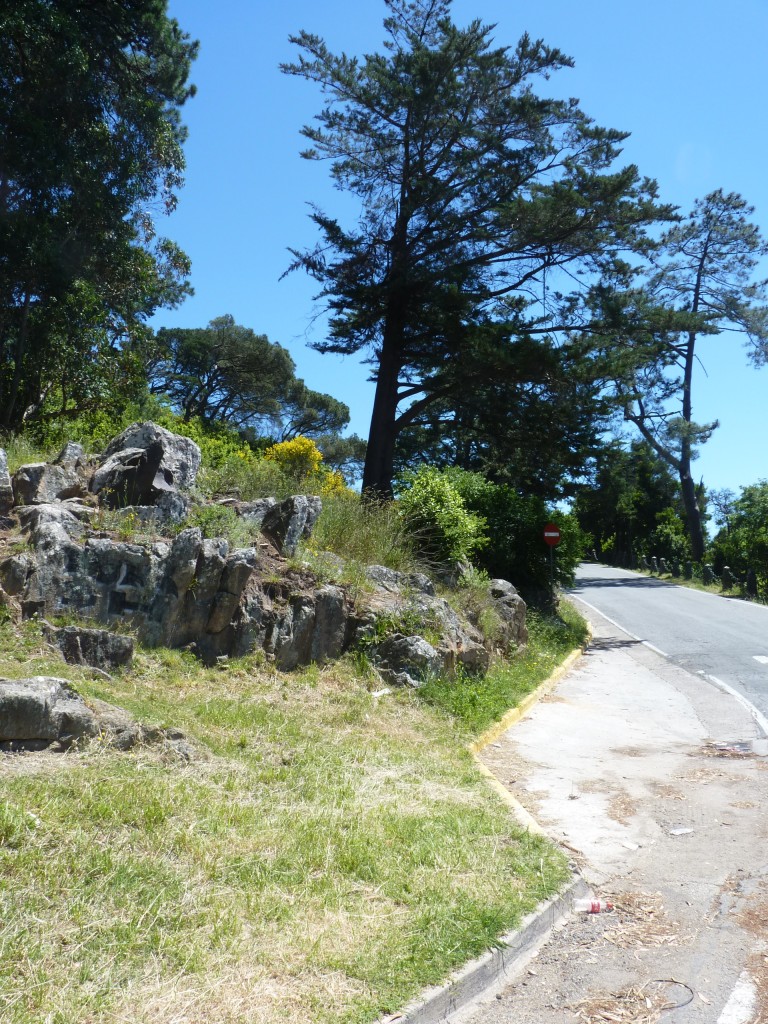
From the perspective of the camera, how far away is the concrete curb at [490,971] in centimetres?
386

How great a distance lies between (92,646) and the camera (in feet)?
25.3

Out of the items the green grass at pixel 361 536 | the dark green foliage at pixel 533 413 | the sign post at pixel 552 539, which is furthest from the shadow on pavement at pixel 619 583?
the green grass at pixel 361 536

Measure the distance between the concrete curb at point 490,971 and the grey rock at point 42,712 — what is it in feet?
9.86

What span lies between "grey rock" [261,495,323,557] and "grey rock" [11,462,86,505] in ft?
7.32

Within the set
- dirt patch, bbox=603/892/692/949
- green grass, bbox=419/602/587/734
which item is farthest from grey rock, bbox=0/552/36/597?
dirt patch, bbox=603/892/692/949

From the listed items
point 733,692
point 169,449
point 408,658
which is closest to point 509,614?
point 733,692

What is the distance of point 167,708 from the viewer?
23.8ft

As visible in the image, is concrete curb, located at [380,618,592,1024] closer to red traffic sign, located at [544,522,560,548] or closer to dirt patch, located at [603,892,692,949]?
dirt patch, located at [603,892,692,949]

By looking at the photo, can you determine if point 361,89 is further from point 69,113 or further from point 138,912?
point 138,912

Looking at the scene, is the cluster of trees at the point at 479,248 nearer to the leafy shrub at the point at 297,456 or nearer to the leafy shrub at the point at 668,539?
the leafy shrub at the point at 297,456

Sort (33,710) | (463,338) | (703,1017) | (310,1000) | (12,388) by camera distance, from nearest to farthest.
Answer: (310,1000) < (703,1017) < (33,710) < (12,388) < (463,338)

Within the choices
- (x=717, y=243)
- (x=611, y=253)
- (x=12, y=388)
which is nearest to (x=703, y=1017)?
(x=12, y=388)

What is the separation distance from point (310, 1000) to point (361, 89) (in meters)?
21.0

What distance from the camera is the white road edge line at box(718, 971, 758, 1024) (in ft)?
13.0
